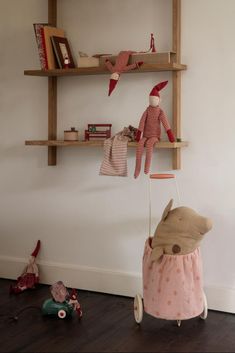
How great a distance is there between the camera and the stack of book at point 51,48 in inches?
113

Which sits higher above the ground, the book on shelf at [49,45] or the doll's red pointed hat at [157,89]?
the book on shelf at [49,45]

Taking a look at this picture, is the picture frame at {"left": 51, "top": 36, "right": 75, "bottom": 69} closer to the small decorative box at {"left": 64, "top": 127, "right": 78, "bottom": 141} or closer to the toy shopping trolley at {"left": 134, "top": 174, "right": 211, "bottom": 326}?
the small decorative box at {"left": 64, "top": 127, "right": 78, "bottom": 141}

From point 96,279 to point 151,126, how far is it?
40.5 inches

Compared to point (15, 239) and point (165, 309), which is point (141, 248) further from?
point (15, 239)

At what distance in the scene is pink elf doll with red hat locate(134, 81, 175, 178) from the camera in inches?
103

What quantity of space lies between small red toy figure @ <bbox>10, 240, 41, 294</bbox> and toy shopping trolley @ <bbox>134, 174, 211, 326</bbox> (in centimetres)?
92

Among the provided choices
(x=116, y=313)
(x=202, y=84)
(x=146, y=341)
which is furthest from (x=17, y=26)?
(x=146, y=341)

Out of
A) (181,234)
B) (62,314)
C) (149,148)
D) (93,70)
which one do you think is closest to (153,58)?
(93,70)

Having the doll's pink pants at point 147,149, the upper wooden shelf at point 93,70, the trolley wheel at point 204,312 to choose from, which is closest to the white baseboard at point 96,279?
the trolley wheel at point 204,312

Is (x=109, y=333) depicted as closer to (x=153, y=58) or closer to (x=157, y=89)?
(x=157, y=89)

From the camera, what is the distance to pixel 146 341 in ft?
7.70

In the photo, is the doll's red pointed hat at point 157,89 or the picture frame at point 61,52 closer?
the doll's red pointed hat at point 157,89

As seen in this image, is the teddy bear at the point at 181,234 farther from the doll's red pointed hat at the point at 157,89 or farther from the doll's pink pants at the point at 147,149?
the doll's red pointed hat at the point at 157,89

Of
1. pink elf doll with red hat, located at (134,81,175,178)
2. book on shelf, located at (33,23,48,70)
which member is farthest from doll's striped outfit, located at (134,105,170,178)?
book on shelf, located at (33,23,48,70)
